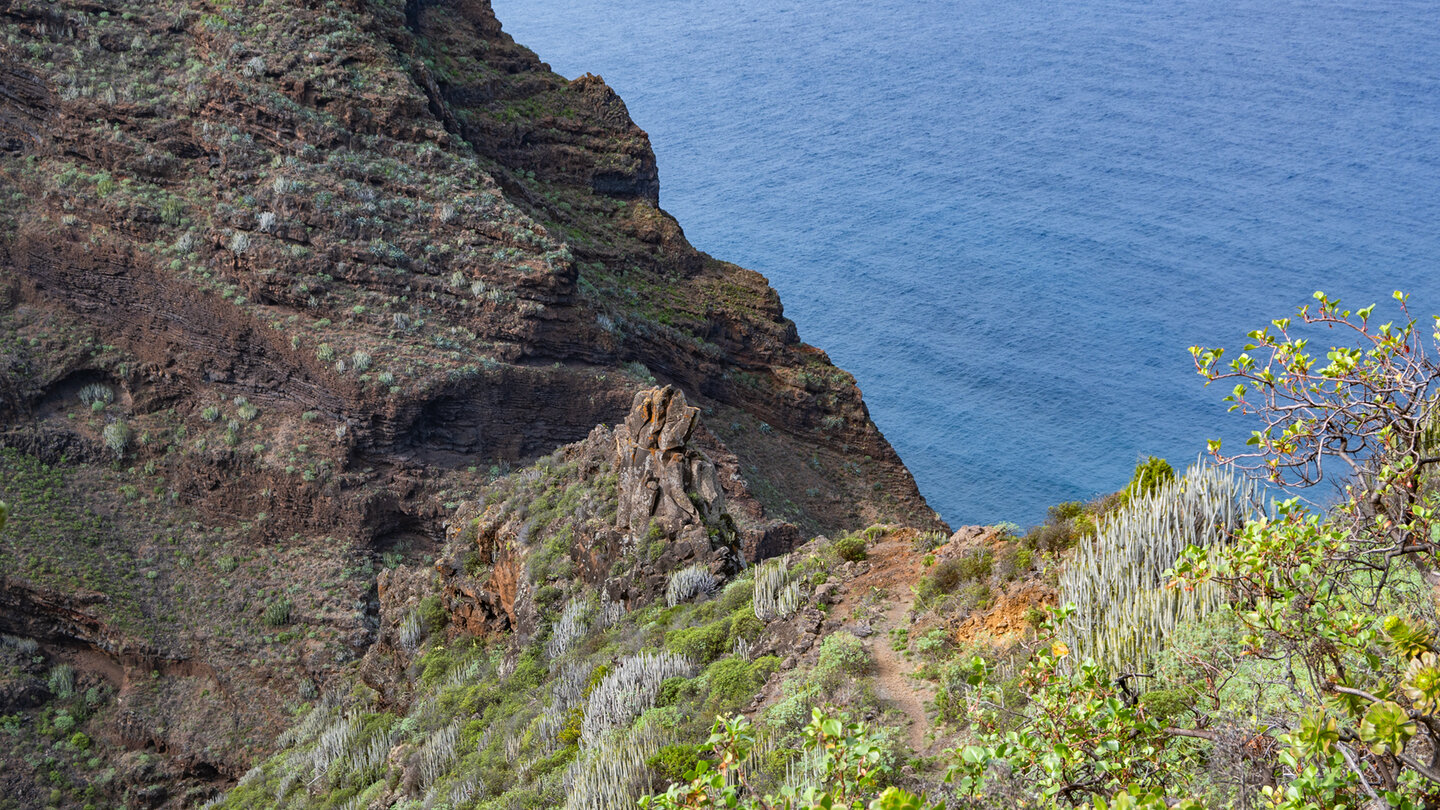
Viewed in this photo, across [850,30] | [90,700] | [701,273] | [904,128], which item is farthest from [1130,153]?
[90,700]

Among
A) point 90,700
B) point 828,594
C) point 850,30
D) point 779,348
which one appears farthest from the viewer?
point 850,30

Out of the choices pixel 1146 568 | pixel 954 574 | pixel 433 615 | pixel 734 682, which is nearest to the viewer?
pixel 1146 568

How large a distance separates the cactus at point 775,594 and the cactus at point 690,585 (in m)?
1.18

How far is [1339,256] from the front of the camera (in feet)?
126

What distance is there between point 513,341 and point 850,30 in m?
44.9

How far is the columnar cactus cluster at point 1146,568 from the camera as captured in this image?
7137mm

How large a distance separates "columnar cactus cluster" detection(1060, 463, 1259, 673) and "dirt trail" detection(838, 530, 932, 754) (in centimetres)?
139

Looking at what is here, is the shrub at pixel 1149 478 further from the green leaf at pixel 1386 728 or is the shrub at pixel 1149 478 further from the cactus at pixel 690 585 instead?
the cactus at pixel 690 585

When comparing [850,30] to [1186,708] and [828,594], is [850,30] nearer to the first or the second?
[828,594]

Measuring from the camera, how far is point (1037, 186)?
48219 millimetres

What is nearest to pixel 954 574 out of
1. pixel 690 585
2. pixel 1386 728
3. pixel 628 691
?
pixel 628 691

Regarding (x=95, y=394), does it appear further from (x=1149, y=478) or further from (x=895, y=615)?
(x=1149, y=478)

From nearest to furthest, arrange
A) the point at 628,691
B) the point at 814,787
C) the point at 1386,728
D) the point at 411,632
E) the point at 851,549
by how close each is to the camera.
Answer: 1. the point at 1386,728
2. the point at 814,787
3. the point at 628,691
4. the point at 851,549
5. the point at 411,632

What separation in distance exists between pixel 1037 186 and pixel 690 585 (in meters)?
40.2
